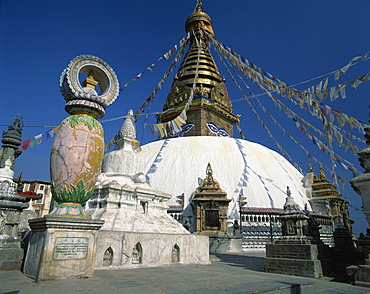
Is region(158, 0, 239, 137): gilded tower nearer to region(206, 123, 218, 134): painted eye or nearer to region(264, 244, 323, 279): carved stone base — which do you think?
region(206, 123, 218, 134): painted eye

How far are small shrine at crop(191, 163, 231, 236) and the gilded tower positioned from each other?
9.10 m

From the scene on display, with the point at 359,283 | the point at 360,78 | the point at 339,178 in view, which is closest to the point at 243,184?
the point at 339,178

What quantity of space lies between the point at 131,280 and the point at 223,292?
1657 mm

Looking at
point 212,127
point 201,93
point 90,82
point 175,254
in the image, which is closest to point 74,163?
point 90,82

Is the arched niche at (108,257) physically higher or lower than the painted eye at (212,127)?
lower

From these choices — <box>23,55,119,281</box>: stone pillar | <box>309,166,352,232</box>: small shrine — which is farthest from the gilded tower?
<box>23,55,119,281</box>: stone pillar

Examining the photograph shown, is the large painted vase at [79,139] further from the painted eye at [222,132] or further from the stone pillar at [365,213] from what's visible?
the painted eye at [222,132]

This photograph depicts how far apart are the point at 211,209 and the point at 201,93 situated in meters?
14.0

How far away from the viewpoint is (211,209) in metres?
15.2

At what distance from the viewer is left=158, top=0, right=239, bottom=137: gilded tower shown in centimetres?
2509

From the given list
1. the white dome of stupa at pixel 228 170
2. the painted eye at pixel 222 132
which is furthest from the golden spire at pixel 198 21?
the white dome of stupa at pixel 228 170

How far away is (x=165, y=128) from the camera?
16.7m

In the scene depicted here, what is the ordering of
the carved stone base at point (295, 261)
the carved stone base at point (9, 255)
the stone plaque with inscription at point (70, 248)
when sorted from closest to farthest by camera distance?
the stone plaque with inscription at point (70, 248) → the carved stone base at point (9, 255) → the carved stone base at point (295, 261)

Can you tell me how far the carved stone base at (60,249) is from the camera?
144 inches
